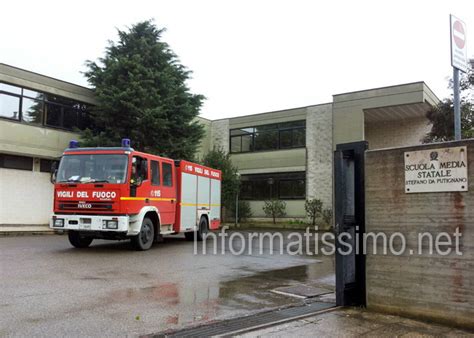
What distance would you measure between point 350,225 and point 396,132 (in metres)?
25.7

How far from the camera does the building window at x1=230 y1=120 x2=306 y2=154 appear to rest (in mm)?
31078

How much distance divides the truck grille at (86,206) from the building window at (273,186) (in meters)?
19.6

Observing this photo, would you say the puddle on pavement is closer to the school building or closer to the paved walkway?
the paved walkway

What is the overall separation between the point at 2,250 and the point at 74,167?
3.07 meters

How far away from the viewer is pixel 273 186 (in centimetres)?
3156

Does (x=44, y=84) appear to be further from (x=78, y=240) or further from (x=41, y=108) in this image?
(x=78, y=240)

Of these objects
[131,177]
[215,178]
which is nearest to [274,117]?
[215,178]

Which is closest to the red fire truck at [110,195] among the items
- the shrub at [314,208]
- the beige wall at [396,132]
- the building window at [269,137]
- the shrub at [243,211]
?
the shrub at [314,208]

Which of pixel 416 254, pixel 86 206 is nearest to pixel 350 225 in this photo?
pixel 416 254

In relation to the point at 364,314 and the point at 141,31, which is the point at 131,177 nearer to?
the point at 364,314

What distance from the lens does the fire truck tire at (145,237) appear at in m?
13.0

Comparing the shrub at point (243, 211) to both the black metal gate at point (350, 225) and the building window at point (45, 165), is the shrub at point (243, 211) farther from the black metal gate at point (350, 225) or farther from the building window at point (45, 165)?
the black metal gate at point (350, 225)

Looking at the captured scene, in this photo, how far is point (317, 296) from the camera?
757cm

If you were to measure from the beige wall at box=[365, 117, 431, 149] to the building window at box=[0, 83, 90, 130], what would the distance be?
18.7 meters
